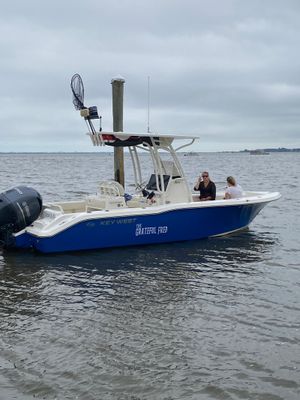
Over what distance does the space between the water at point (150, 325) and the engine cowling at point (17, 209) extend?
624 mm

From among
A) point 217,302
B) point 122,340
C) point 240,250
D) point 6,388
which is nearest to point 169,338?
point 122,340

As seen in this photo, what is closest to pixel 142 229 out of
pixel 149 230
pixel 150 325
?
pixel 149 230

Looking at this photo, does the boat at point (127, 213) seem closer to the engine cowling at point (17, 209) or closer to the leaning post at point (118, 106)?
the engine cowling at point (17, 209)

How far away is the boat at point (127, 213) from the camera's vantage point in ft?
34.1

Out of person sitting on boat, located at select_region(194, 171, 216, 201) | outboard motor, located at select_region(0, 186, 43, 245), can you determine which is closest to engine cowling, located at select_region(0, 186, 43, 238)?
outboard motor, located at select_region(0, 186, 43, 245)

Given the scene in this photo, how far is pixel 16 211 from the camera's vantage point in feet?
33.4

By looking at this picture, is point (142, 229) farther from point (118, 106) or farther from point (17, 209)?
point (118, 106)

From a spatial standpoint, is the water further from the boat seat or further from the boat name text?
the boat seat

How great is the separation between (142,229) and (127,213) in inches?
22.7

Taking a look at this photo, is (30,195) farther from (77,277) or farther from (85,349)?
(85,349)

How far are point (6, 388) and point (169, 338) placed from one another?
6.68 feet

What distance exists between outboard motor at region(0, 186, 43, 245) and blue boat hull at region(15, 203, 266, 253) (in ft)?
0.87

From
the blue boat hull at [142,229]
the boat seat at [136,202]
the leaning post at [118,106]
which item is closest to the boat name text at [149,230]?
the blue boat hull at [142,229]

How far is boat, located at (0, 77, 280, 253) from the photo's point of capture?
10391mm
